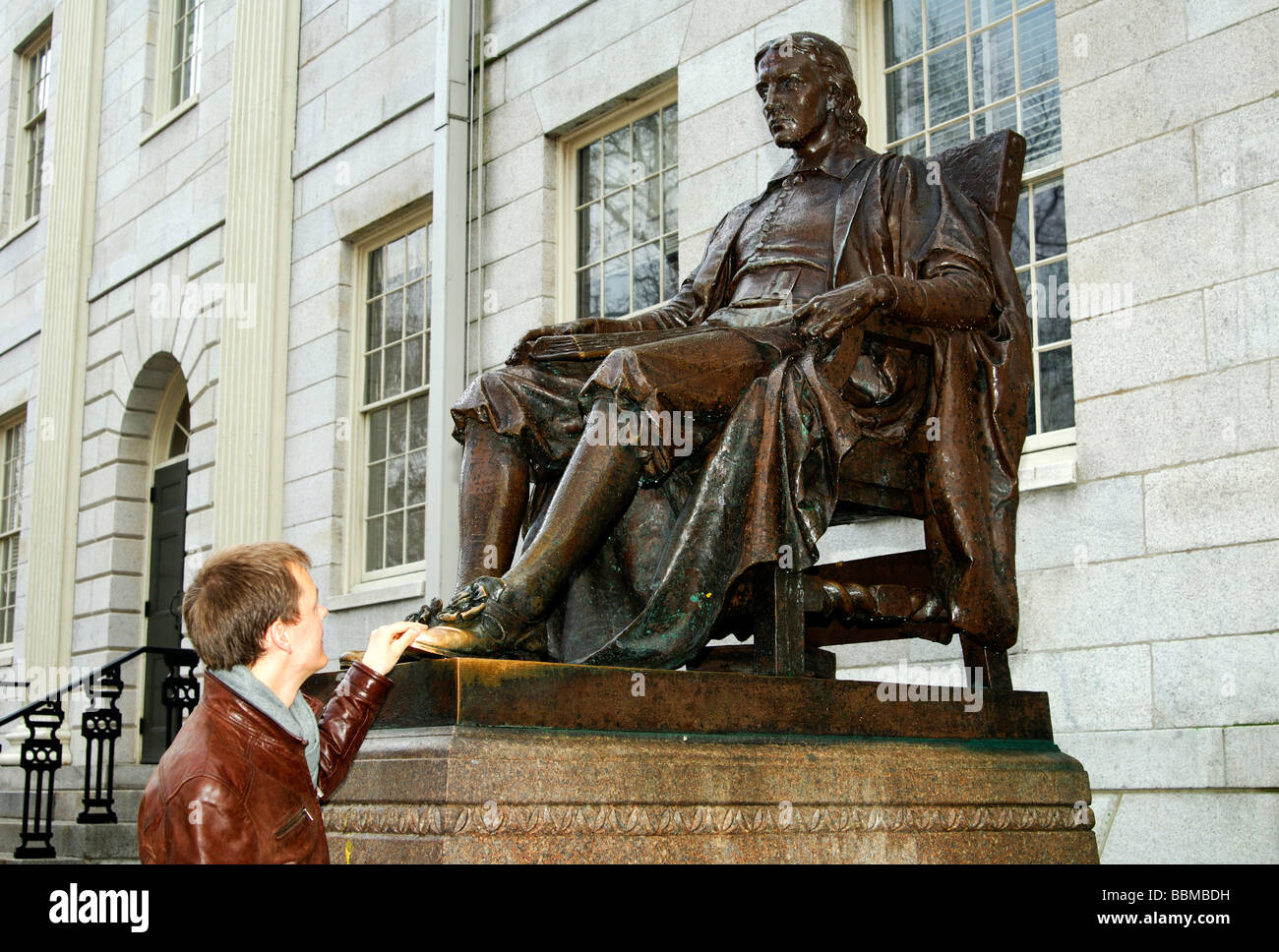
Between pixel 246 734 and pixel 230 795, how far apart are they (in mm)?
111

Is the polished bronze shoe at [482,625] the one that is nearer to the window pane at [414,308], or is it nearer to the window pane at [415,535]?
the window pane at [415,535]

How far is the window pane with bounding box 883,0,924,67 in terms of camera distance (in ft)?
24.6

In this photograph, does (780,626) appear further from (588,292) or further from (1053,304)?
(588,292)

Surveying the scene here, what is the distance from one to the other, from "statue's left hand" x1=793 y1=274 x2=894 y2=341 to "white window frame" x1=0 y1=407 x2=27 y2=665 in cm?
1347

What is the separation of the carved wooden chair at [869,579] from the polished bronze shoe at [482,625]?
641mm

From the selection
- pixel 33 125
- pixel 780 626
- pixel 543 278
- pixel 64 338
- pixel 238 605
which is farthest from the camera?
pixel 33 125

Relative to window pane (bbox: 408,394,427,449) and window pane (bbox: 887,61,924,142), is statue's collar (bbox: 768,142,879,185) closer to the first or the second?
window pane (bbox: 887,61,924,142)

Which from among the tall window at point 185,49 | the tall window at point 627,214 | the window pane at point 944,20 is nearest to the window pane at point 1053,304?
the window pane at point 944,20

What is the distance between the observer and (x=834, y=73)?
4.92m

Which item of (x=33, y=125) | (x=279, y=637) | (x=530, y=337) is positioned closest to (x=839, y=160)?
(x=530, y=337)

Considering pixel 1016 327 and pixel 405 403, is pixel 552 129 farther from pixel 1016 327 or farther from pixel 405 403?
pixel 1016 327

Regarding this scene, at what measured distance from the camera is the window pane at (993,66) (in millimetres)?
6953

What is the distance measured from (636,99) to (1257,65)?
4.43m

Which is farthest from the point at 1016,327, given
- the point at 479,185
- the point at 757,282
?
the point at 479,185
